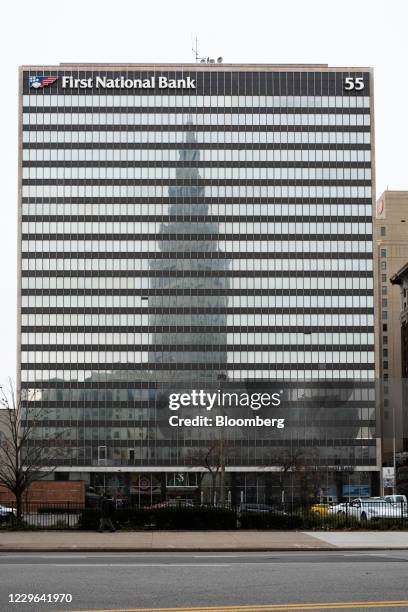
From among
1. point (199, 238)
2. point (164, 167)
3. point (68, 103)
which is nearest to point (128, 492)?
point (199, 238)

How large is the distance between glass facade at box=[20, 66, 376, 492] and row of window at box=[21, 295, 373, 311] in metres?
0.19

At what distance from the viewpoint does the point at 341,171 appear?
452 ft

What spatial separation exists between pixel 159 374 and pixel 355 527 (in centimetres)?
9412

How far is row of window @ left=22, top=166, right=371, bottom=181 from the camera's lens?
13688 cm

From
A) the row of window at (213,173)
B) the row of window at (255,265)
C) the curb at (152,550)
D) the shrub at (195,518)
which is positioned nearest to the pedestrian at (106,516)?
the shrub at (195,518)

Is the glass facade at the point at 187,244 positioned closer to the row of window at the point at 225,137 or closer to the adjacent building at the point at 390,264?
the row of window at the point at 225,137

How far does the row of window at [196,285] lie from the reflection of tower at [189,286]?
694 mm

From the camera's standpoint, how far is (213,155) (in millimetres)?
138250

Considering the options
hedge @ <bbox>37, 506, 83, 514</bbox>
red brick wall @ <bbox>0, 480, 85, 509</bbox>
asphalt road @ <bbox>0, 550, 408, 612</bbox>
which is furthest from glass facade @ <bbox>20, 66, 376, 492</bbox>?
asphalt road @ <bbox>0, 550, 408, 612</bbox>

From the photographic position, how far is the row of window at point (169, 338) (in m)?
135

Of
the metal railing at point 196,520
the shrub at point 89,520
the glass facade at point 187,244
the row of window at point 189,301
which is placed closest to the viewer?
the shrub at point 89,520

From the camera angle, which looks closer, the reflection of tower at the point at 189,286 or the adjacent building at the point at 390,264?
the reflection of tower at the point at 189,286

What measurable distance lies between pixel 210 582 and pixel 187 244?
→ 384 ft

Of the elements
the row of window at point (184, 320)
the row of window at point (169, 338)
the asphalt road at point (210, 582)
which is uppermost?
the row of window at point (184, 320)
